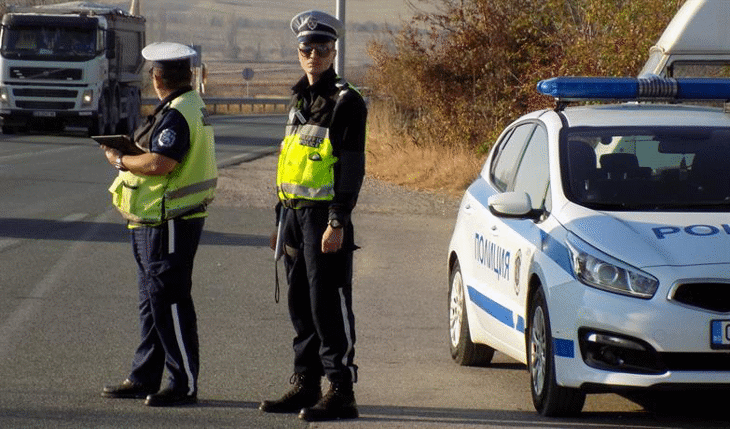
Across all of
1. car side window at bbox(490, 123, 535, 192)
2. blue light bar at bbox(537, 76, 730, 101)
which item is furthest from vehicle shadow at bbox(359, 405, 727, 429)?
blue light bar at bbox(537, 76, 730, 101)

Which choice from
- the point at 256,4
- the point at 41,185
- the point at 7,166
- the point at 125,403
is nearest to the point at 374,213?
the point at 41,185

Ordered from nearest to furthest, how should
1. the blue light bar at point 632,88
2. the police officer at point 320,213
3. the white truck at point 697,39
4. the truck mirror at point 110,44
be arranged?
the police officer at point 320,213 < the blue light bar at point 632,88 < the white truck at point 697,39 < the truck mirror at point 110,44

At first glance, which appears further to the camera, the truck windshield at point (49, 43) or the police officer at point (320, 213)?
the truck windshield at point (49, 43)

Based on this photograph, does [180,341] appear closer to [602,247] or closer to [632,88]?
[602,247]

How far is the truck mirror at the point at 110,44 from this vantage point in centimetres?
3409

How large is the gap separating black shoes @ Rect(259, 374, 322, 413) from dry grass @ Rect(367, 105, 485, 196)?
13.2 metres

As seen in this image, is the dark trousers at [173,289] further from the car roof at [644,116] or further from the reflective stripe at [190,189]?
the car roof at [644,116]

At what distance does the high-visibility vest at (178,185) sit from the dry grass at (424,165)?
13082 mm

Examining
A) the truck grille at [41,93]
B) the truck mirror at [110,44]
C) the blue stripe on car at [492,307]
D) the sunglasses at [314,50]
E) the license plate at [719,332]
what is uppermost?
the sunglasses at [314,50]

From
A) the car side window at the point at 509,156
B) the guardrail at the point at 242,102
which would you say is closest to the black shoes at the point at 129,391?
the car side window at the point at 509,156

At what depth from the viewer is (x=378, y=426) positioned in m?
6.47

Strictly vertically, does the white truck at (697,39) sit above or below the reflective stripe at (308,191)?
below

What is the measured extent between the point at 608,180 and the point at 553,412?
51.3 inches

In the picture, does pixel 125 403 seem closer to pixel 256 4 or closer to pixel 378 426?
pixel 378 426
